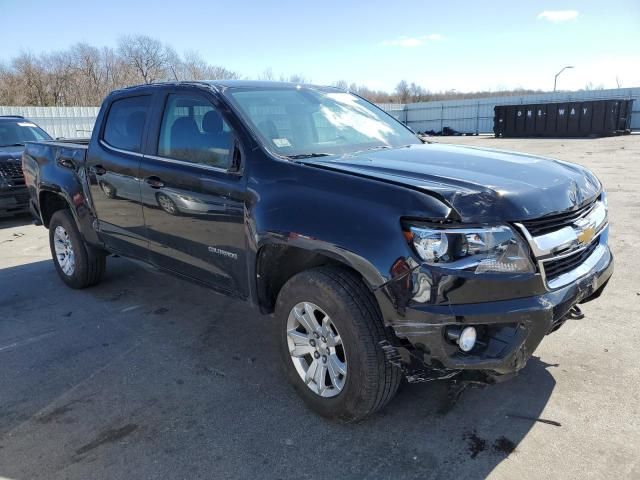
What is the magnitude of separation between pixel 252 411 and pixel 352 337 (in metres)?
0.91

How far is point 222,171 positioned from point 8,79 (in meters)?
44.1

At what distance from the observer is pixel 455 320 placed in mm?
2363

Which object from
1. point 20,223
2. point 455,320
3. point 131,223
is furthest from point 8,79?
point 455,320

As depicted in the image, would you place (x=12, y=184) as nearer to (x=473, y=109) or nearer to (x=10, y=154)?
(x=10, y=154)

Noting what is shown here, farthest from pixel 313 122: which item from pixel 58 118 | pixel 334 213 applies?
pixel 58 118

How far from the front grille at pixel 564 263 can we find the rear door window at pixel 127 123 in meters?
3.14

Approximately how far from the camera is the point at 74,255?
5285 millimetres

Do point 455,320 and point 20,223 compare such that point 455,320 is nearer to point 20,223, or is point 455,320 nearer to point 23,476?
point 23,476

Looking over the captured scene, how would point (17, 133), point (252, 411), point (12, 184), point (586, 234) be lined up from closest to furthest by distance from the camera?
point (586, 234), point (252, 411), point (12, 184), point (17, 133)

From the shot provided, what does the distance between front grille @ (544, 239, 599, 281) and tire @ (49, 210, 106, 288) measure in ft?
14.2

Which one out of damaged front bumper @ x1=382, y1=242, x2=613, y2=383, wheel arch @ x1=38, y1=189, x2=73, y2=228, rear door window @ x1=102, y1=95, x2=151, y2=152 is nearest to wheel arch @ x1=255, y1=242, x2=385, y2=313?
damaged front bumper @ x1=382, y1=242, x2=613, y2=383

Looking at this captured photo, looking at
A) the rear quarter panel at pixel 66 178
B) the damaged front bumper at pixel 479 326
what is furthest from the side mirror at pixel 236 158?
the rear quarter panel at pixel 66 178

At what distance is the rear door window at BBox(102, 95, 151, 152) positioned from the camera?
4191 mm

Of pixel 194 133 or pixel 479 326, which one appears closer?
pixel 479 326
